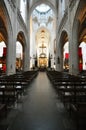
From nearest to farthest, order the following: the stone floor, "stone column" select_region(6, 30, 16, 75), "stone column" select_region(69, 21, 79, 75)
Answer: the stone floor
"stone column" select_region(69, 21, 79, 75)
"stone column" select_region(6, 30, 16, 75)

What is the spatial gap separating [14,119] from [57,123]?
122 centimetres

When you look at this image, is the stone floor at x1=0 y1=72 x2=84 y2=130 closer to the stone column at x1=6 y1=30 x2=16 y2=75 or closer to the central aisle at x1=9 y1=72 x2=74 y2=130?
the central aisle at x1=9 y1=72 x2=74 y2=130

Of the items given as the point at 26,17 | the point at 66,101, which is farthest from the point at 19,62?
the point at 66,101

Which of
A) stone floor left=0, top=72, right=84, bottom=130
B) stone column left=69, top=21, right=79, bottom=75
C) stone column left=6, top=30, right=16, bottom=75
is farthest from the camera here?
stone column left=6, top=30, right=16, bottom=75

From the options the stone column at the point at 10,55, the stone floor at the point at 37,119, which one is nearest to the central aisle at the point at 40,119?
the stone floor at the point at 37,119

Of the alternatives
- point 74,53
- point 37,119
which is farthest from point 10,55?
point 37,119

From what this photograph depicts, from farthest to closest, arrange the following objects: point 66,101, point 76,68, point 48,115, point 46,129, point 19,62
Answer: point 19,62
point 76,68
point 66,101
point 48,115
point 46,129

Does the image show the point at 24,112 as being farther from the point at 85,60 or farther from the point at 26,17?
the point at 85,60

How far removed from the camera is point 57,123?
477 centimetres

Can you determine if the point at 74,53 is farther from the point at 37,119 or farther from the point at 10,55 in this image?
the point at 37,119

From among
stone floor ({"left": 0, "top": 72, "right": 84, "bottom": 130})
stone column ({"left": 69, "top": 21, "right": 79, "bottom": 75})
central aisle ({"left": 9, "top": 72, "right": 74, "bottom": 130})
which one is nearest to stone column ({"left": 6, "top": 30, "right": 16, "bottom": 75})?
stone column ({"left": 69, "top": 21, "right": 79, "bottom": 75})

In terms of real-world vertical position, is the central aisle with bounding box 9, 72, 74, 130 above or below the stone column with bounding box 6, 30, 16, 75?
below

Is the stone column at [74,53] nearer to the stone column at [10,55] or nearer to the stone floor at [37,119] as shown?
the stone column at [10,55]

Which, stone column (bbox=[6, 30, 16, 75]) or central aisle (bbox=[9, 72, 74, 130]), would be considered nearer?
central aisle (bbox=[9, 72, 74, 130])
